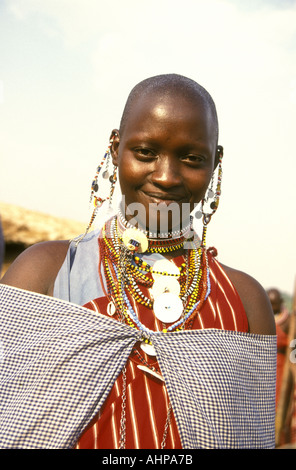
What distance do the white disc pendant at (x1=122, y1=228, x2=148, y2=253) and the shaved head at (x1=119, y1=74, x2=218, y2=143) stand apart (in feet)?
1.28

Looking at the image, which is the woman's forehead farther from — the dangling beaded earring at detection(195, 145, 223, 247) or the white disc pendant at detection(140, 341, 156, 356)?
the white disc pendant at detection(140, 341, 156, 356)

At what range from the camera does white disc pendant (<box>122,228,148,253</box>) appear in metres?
1.91

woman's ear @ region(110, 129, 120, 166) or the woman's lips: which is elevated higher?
woman's ear @ region(110, 129, 120, 166)

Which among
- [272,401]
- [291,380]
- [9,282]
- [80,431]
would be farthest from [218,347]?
[291,380]

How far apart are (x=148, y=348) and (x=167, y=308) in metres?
0.16

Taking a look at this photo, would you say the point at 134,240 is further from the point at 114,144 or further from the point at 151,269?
the point at 114,144

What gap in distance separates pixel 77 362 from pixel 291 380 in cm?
618

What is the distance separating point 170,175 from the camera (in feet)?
5.78

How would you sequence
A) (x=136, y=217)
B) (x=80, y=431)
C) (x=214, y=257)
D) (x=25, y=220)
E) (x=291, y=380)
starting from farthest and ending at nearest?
(x=25, y=220)
(x=291, y=380)
(x=214, y=257)
(x=136, y=217)
(x=80, y=431)

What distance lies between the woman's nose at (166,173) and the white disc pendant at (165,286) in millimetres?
365

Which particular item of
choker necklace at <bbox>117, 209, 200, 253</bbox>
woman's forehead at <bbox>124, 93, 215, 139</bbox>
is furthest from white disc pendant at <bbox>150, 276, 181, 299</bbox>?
woman's forehead at <bbox>124, 93, 215, 139</bbox>

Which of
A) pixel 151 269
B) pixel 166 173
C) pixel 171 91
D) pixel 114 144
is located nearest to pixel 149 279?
pixel 151 269

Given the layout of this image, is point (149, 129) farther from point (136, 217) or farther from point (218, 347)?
point (218, 347)

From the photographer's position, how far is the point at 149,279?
6.24ft
